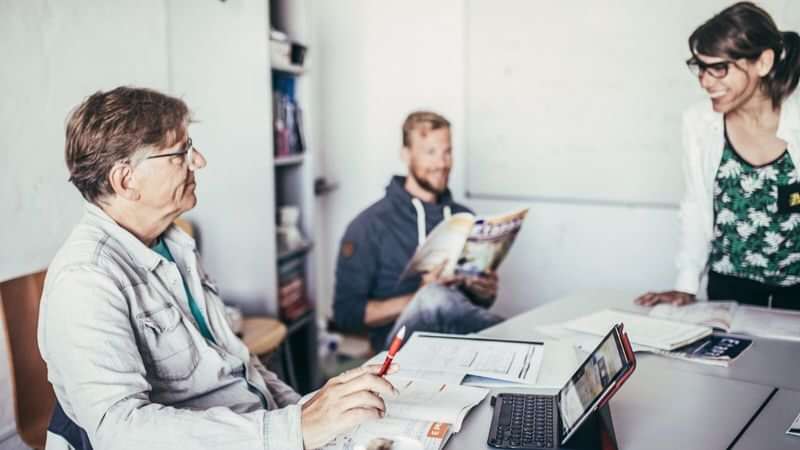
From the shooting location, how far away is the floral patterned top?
2.04m

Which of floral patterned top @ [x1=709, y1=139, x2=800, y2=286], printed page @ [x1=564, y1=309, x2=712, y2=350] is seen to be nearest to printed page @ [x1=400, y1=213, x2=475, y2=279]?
printed page @ [x1=564, y1=309, x2=712, y2=350]

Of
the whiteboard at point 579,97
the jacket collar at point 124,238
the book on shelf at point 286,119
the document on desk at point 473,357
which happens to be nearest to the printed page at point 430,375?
the document on desk at point 473,357

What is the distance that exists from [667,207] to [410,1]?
5.11ft

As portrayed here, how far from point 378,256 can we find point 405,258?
10 centimetres

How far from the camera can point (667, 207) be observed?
3072mm

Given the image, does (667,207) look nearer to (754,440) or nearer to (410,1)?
(410,1)

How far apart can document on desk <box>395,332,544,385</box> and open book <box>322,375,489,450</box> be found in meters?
0.07

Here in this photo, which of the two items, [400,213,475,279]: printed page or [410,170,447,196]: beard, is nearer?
[400,213,475,279]: printed page

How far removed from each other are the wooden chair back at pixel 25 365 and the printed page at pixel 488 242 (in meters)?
1.23

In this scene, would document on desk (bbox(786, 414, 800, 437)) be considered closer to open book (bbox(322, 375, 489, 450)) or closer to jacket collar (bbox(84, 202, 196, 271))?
open book (bbox(322, 375, 489, 450))

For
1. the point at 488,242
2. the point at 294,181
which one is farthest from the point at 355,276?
the point at 294,181

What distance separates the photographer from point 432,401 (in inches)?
53.3

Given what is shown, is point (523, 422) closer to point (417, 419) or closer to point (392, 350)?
point (417, 419)

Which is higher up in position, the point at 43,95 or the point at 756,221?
the point at 43,95
